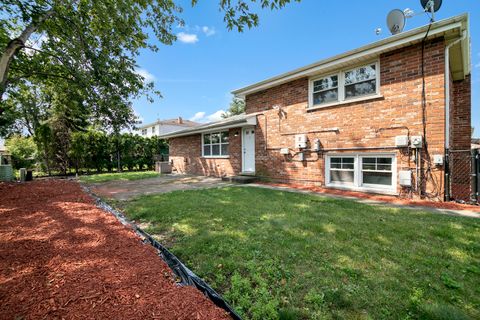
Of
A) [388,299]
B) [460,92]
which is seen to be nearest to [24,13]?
[388,299]

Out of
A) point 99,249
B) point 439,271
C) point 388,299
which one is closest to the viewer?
point 388,299

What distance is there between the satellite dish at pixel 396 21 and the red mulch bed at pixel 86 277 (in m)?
8.92

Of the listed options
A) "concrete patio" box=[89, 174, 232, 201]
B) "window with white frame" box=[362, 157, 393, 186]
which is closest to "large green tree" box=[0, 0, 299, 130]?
"concrete patio" box=[89, 174, 232, 201]

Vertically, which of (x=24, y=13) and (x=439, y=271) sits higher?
(x=24, y=13)

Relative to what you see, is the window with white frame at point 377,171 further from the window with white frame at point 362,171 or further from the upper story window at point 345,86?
the upper story window at point 345,86

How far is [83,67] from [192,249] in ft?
28.1

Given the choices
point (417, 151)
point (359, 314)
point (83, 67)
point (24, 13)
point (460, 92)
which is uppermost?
point (24, 13)

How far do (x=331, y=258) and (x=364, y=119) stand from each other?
580cm

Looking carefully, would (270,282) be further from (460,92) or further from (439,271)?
(460,92)

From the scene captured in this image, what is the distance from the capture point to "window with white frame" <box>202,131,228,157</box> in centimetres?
1282

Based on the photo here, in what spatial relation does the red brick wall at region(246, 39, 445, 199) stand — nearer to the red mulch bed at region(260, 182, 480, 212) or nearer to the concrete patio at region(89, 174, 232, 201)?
the red mulch bed at region(260, 182, 480, 212)

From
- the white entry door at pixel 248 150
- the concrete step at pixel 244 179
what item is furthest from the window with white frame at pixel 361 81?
the concrete step at pixel 244 179

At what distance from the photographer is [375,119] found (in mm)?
7117

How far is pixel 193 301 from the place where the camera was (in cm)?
207
